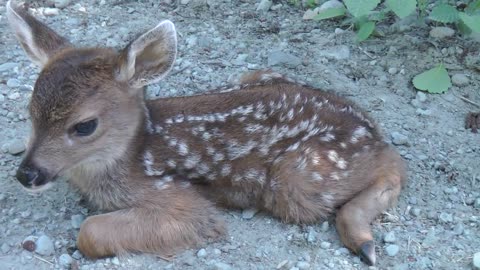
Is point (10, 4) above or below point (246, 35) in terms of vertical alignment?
above

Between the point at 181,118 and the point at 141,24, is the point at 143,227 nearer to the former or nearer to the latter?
the point at 181,118

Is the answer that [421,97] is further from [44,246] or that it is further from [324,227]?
[44,246]

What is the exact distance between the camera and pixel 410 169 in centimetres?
485

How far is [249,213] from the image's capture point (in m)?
4.50

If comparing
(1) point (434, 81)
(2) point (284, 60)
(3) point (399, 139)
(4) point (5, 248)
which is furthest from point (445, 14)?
(4) point (5, 248)

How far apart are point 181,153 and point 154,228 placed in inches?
15.9

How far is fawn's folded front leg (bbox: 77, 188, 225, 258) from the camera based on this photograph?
13.4 ft

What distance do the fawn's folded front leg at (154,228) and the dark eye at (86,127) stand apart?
0.42 meters

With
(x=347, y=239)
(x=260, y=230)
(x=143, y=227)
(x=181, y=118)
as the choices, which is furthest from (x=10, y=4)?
(x=347, y=239)

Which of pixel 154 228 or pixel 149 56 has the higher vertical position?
→ pixel 149 56

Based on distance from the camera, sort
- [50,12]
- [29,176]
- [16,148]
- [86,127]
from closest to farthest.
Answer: [29,176] < [86,127] < [16,148] < [50,12]

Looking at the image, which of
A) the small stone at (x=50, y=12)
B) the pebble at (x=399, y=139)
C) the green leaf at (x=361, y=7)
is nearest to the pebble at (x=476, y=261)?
the pebble at (x=399, y=139)

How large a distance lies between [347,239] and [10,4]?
2.01 metres

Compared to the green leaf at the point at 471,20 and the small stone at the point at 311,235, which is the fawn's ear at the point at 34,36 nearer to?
the small stone at the point at 311,235
